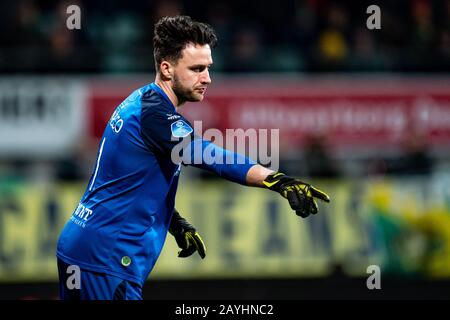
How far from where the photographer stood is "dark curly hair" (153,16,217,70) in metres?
5.72

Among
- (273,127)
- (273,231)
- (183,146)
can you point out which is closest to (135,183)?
(183,146)

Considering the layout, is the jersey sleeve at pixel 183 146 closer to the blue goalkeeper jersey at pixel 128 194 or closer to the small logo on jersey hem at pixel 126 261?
the blue goalkeeper jersey at pixel 128 194

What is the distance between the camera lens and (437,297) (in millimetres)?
11258

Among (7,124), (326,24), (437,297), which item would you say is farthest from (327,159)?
(7,124)

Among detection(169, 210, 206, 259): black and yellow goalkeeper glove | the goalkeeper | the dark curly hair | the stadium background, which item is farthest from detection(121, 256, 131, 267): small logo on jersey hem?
the stadium background

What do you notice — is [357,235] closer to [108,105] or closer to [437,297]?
[437,297]

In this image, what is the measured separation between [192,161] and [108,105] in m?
8.65

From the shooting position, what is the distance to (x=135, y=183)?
5.60 m

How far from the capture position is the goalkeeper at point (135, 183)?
18.4ft

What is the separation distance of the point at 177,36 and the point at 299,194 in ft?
4.27

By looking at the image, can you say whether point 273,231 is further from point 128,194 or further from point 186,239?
point 128,194

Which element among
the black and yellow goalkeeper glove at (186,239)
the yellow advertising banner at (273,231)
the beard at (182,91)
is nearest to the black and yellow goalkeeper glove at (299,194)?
the beard at (182,91)

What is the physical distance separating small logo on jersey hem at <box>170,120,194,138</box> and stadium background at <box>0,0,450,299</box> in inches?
230
